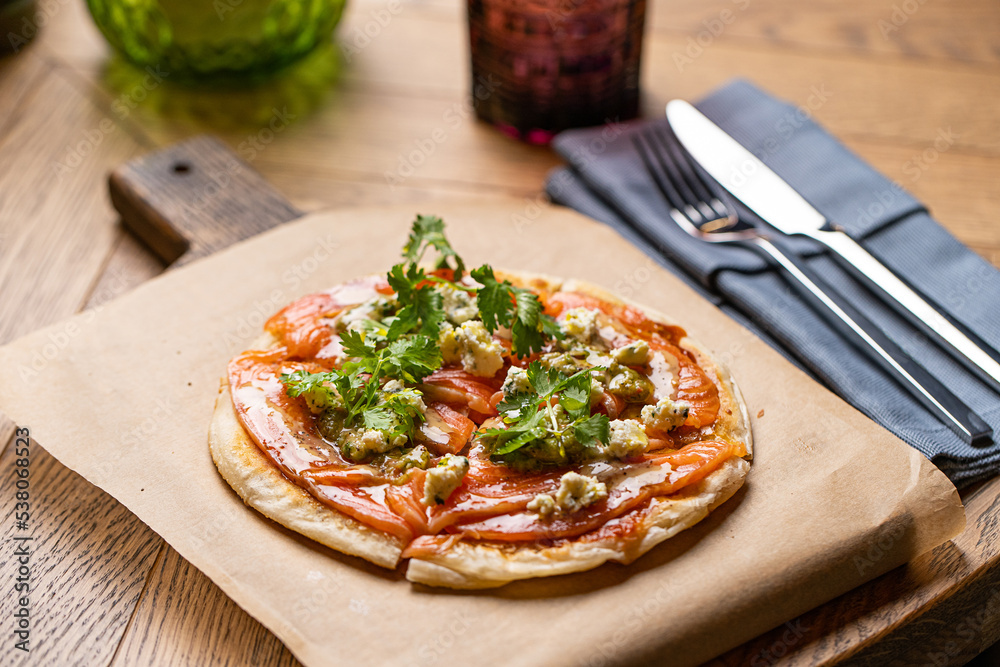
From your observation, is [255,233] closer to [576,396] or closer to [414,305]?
[414,305]

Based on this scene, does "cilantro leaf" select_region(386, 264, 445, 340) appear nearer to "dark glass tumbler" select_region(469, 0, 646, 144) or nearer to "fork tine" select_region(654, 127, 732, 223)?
"fork tine" select_region(654, 127, 732, 223)

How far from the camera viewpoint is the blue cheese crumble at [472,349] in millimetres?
2412

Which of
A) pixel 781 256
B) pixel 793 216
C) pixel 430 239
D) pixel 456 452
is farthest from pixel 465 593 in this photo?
pixel 793 216

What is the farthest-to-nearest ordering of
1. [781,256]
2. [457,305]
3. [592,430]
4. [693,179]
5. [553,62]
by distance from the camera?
[553,62]
[693,179]
[781,256]
[457,305]
[592,430]

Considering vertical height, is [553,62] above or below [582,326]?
above

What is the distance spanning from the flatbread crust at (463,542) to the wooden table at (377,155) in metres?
0.26

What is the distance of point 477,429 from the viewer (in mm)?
2365

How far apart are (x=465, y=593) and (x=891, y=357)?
145 cm

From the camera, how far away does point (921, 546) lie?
2195mm

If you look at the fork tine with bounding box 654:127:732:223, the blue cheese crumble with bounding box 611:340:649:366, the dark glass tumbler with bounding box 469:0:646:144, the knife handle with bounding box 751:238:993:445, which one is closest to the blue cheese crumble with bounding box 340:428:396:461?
the blue cheese crumble with bounding box 611:340:649:366

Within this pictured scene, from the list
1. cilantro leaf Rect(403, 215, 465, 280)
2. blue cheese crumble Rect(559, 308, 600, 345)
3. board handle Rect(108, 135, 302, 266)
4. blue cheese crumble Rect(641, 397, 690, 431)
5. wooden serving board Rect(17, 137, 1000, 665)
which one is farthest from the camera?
board handle Rect(108, 135, 302, 266)

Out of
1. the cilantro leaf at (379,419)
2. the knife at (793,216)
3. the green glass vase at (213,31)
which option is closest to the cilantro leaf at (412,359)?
the cilantro leaf at (379,419)

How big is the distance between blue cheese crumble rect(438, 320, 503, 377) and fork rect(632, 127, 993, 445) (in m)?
1.09

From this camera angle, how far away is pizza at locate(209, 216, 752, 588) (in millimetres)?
2102
